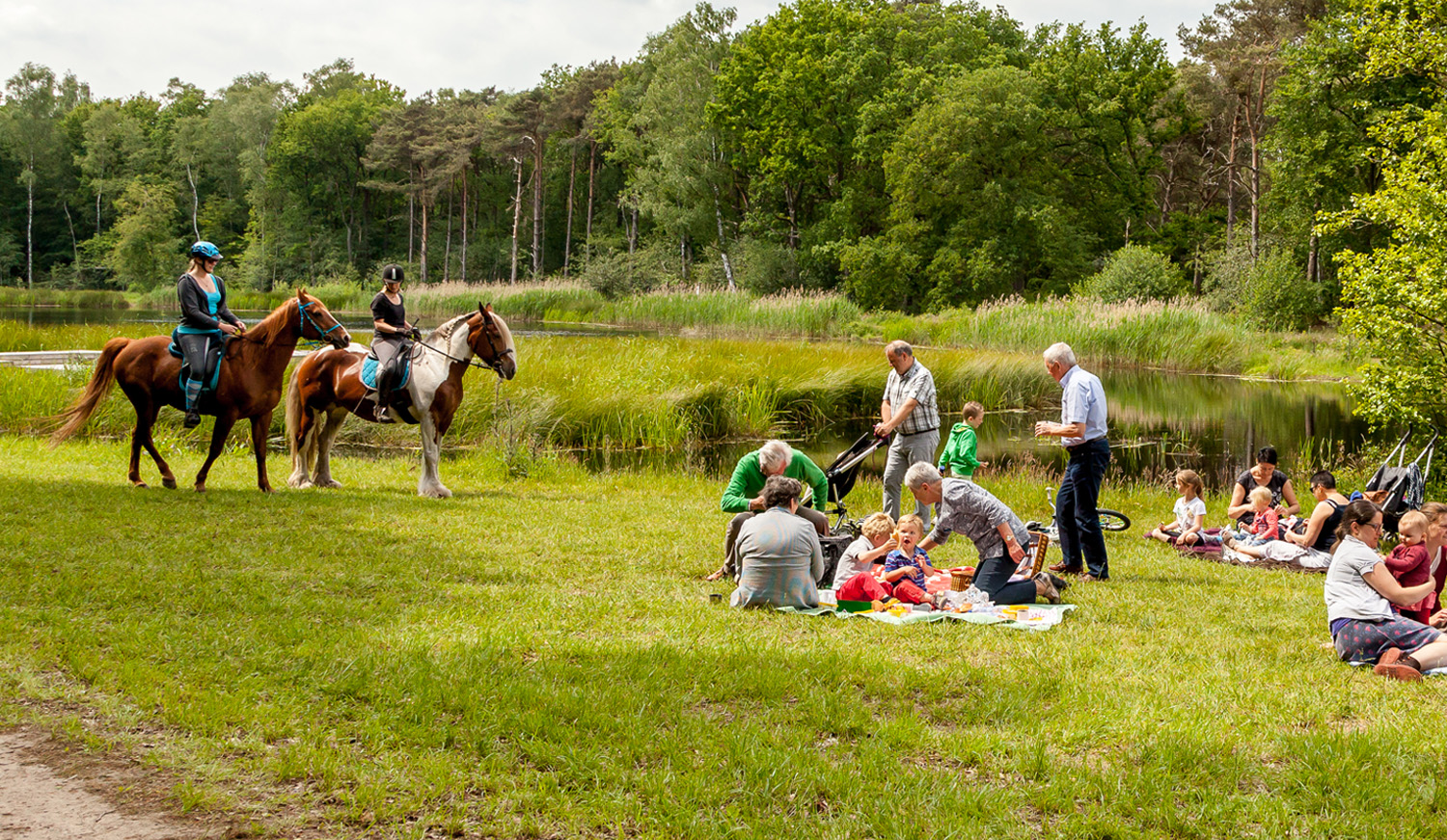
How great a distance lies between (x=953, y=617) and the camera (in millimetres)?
6629

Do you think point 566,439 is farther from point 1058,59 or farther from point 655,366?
point 1058,59

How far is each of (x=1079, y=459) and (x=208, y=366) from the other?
763cm

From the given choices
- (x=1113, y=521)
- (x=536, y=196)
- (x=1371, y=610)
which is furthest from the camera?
(x=536, y=196)

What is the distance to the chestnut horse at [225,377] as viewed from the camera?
10.3 metres

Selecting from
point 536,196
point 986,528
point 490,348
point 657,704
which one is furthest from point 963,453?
point 536,196

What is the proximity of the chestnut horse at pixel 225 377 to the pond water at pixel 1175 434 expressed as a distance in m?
5.48

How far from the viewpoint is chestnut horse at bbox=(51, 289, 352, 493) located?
1032 cm

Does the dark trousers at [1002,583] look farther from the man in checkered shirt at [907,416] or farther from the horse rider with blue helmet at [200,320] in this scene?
the horse rider with blue helmet at [200,320]

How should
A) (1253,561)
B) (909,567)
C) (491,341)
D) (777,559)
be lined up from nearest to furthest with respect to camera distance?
1. (777,559)
2. (909,567)
3. (1253,561)
4. (491,341)

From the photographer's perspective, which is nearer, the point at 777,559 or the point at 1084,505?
the point at 777,559

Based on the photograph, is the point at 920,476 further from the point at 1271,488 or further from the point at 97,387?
the point at 97,387

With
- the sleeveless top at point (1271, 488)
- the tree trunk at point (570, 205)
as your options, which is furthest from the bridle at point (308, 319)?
the tree trunk at point (570, 205)

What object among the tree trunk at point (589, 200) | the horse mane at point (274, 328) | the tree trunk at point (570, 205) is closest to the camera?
the horse mane at point (274, 328)

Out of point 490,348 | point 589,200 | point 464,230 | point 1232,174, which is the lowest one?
point 490,348
